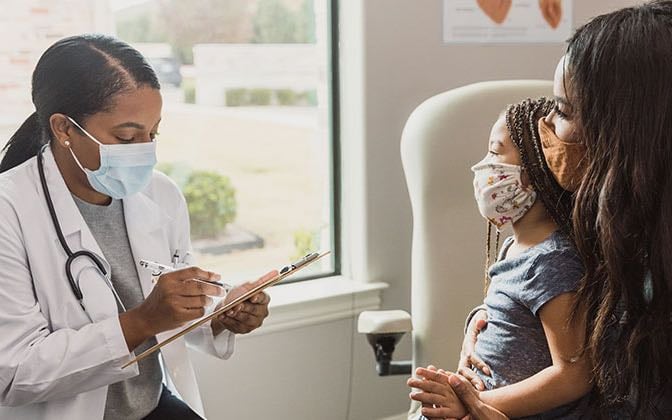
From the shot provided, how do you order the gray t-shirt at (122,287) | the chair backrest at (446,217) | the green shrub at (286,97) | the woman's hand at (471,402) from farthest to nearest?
1. the green shrub at (286,97)
2. the chair backrest at (446,217)
3. the gray t-shirt at (122,287)
4. the woman's hand at (471,402)

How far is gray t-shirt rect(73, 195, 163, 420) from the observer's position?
169 centimetres

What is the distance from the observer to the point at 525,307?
4.66 feet

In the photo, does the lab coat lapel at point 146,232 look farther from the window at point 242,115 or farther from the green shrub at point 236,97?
the green shrub at point 236,97

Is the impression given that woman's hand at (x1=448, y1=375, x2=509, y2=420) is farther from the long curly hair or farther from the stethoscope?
the stethoscope

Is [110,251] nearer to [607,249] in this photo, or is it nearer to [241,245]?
[241,245]

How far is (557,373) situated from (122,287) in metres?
0.87

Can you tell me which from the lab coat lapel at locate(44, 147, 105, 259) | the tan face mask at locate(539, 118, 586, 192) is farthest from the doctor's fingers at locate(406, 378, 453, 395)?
the lab coat lapel at locate(44, 147, 105, 259)

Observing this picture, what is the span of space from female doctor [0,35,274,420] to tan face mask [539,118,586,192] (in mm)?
625

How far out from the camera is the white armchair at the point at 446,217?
1.89 m

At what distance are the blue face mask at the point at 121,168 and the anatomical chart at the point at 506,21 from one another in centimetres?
117

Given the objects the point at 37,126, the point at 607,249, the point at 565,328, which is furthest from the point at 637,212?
the point at 37,126

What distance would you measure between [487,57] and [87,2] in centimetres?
118

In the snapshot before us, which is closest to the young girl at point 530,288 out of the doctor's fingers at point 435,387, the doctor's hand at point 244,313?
the doctor's fingers at point 435,387

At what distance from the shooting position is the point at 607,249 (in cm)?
131
